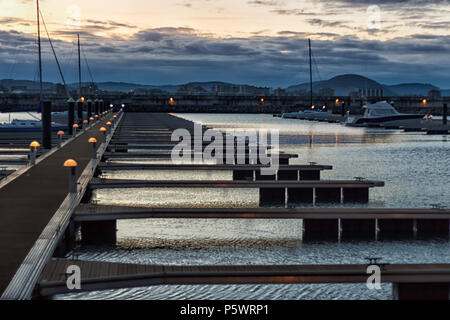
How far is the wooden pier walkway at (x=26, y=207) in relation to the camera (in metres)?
12.8

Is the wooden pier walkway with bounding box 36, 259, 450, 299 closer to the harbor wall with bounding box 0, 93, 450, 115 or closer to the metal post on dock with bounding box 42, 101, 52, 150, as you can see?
the metal post on dock with bounding box 42, 101, 52, 150

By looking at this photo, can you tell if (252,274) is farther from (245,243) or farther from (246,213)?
(245,243)

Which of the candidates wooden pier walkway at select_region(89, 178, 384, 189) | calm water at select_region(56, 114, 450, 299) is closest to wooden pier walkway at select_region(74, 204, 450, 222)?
calm water at select_region(56, 114, 450, 299)

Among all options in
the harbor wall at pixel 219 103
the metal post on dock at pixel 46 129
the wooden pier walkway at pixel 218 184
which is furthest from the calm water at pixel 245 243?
the harbor wall at pixel 219 103

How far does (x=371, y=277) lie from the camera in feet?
40.0

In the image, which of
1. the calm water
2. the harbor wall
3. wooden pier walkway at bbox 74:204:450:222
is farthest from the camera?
the harbor wall

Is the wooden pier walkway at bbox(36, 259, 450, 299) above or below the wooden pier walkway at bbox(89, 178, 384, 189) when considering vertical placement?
below

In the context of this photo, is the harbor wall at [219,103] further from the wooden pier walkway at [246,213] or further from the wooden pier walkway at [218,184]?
the wooden pier walkway at [246,213]

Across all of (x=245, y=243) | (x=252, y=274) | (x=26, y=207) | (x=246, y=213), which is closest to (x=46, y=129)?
(x=26, y=207)

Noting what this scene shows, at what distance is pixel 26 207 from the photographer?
1742 cm

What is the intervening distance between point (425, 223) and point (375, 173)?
1821cm

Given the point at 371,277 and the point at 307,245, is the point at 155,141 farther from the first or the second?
the point at 371,277

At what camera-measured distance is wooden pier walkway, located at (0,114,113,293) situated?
12.8 meters

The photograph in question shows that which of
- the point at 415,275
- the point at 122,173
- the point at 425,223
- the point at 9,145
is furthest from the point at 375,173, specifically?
the point at 415,275
